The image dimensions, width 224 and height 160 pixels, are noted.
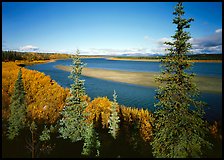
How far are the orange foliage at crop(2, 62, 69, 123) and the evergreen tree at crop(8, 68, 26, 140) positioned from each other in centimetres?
573

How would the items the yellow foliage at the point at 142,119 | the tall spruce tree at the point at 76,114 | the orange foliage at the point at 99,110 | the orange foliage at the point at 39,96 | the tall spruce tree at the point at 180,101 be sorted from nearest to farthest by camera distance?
the tall spruce tree at the point at 180,101
the tall spruce tree at the point at 76,114
the yellow foliage at the point at 142,119
the orange foliage at the point at 99,110
the orange foliage at the point at 39,96

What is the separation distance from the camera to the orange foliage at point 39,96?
31.1m


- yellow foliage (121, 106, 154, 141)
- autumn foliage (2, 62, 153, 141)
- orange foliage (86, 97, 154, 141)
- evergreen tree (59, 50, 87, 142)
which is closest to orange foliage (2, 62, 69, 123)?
autumn foliage (2, 62, 153, 141)

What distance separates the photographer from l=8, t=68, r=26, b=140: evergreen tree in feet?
76.3

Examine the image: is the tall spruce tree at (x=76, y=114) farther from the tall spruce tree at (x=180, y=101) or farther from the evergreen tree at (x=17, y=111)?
the tall spruce tree at (x=180, y=101)

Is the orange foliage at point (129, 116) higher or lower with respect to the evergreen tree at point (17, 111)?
lower

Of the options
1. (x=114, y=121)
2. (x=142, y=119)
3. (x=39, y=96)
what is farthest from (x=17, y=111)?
(x=142, y=119)

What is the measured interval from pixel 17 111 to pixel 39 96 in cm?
1306

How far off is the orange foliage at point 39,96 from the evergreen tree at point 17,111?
18.8ft

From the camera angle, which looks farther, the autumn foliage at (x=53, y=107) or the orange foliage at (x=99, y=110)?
the orange foliage at (x=99, y=110)

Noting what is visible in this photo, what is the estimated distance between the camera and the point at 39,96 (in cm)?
3691

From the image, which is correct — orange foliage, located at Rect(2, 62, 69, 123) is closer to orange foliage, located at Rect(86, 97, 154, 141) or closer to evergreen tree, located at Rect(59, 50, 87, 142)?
orange foliage, located at Rect(86, 97, 154, 141)

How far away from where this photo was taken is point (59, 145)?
2108cm

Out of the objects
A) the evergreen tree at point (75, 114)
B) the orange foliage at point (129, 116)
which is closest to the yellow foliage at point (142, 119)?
the orange foliage at point (129, 116)
